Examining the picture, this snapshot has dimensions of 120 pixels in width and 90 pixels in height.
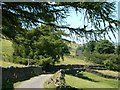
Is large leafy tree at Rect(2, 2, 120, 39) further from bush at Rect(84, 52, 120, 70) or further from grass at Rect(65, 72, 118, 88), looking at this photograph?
bush at Rect(84, 52, 120, 70)

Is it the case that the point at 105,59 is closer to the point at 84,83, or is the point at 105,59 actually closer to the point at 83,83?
the point at 84,83

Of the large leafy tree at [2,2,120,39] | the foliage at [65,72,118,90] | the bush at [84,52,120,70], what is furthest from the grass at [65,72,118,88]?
the bush at [84,52,120,70]

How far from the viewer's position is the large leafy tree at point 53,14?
1227 cm

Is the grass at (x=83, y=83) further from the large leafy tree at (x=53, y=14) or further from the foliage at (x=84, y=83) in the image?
the large leafy tree at (x=53, y=14)

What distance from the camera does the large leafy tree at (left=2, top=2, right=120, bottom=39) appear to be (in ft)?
40.3

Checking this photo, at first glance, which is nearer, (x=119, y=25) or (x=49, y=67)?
(x=119, y=25)

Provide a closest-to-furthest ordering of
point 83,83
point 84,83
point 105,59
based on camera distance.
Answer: point 83,83 < point 84,83 < point 105,59

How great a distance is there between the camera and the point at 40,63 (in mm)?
70062

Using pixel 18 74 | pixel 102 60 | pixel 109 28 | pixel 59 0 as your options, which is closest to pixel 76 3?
pixel 59 0

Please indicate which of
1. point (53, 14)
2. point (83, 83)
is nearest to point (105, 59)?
point (83, 83)

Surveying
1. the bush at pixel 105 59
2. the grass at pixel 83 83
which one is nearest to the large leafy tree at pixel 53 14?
the grass at pixel 83 83

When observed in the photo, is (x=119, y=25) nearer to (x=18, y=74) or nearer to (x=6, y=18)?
(x=6, y=18)

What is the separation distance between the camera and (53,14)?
42.3 ft

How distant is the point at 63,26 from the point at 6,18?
6.45 ft
